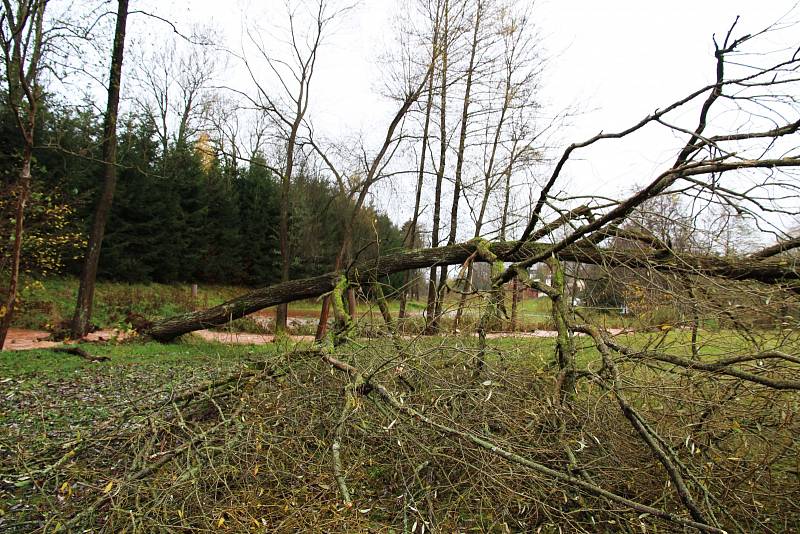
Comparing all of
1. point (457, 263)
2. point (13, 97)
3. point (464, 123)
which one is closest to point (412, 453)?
point (457, 263)

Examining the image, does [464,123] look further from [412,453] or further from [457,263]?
[412,453]

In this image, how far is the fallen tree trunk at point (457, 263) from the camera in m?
3.34

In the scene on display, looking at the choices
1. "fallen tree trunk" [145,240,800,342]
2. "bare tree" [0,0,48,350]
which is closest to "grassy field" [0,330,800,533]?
"fallen tree trunk" [145,240,800,342]

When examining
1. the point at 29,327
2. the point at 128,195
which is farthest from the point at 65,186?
the point at 29,327

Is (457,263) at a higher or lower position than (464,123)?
lower

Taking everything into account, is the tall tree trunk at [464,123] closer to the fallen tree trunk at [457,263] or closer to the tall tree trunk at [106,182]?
the fallen tree trunk at [457,263]

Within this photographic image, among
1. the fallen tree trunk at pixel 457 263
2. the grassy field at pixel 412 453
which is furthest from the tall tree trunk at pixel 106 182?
the grassy field at pixel 412 453

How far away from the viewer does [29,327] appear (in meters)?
11.0

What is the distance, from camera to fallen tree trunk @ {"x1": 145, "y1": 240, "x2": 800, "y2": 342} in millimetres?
3338

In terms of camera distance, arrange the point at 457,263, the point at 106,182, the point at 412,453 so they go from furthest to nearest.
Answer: the point at 106,182
the point at 457,263
the point at 412,453

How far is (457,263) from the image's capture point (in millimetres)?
5988

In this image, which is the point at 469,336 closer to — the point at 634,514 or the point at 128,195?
the point at 634,514

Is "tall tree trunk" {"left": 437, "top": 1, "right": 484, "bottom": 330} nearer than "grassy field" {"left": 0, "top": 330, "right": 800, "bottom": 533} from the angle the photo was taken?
No

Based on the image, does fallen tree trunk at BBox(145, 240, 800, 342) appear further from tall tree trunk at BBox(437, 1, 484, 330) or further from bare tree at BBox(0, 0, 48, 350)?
tall tree trunk at BBox(437, 1, 484, 330)
